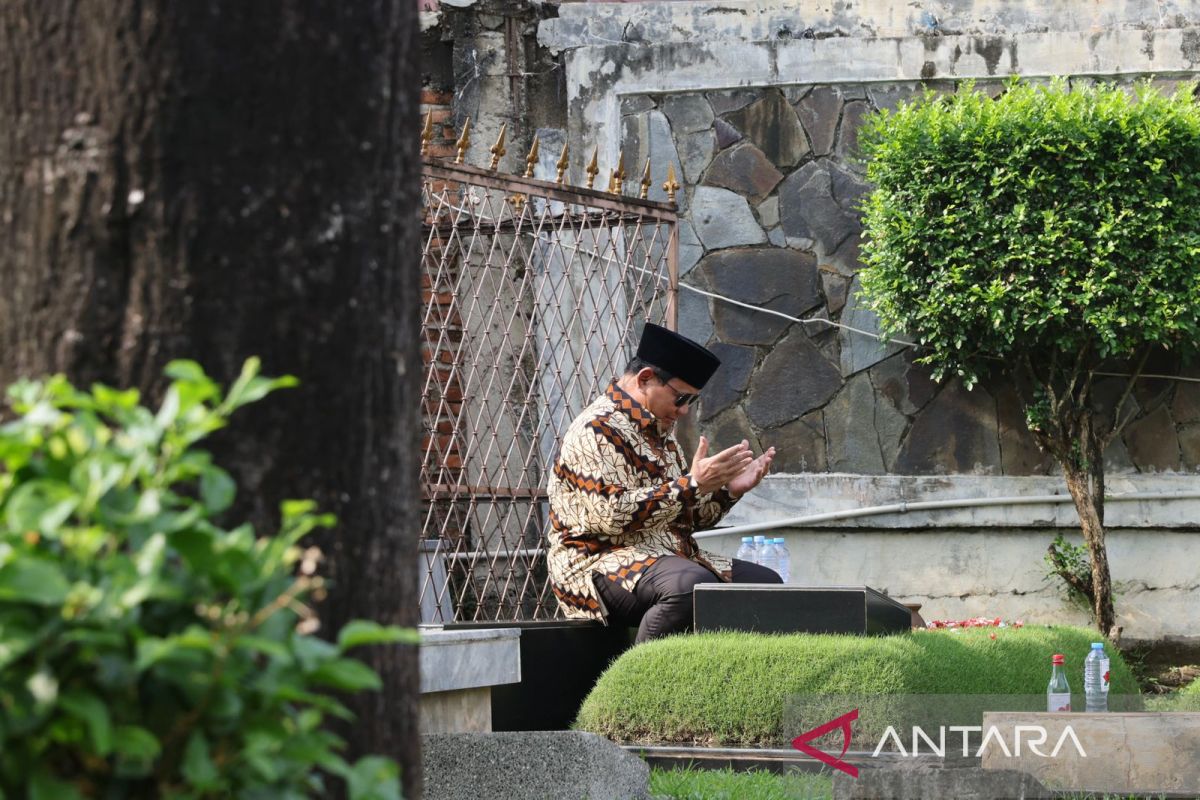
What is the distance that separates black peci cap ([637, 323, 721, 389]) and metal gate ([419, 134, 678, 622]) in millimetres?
922

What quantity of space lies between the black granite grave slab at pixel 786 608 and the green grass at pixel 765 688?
6.4 inches

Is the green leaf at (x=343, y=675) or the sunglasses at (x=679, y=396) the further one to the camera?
the sunglasses at (x=679, y=396)

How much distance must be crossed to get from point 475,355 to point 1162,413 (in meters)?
3.45

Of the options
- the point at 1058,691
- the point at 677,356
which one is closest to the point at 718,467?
the point at 677,356

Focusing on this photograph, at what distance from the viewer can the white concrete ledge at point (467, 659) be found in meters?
4.54

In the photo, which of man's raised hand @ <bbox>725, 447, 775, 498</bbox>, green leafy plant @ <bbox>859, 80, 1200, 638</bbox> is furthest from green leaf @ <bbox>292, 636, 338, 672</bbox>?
green leafy plant @ <bbox>859, 80, 1200, 638</bbox>

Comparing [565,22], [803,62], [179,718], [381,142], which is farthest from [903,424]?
[179,718]

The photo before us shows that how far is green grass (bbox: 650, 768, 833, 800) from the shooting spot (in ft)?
14.0

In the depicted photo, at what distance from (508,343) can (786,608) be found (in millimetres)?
2947

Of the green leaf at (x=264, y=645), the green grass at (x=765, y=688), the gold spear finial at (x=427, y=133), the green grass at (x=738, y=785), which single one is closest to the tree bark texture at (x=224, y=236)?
the green leaf at (x=264, y=645)

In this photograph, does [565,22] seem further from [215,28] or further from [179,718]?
[179,718]

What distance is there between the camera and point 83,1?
1.76 metres

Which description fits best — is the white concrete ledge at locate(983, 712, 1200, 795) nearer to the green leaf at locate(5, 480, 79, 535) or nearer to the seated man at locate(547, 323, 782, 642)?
the seated man at locate(547, 323, 782, 642)

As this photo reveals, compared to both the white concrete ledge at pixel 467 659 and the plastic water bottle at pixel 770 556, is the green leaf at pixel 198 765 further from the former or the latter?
the plastic water bottle at pixel 770 556
